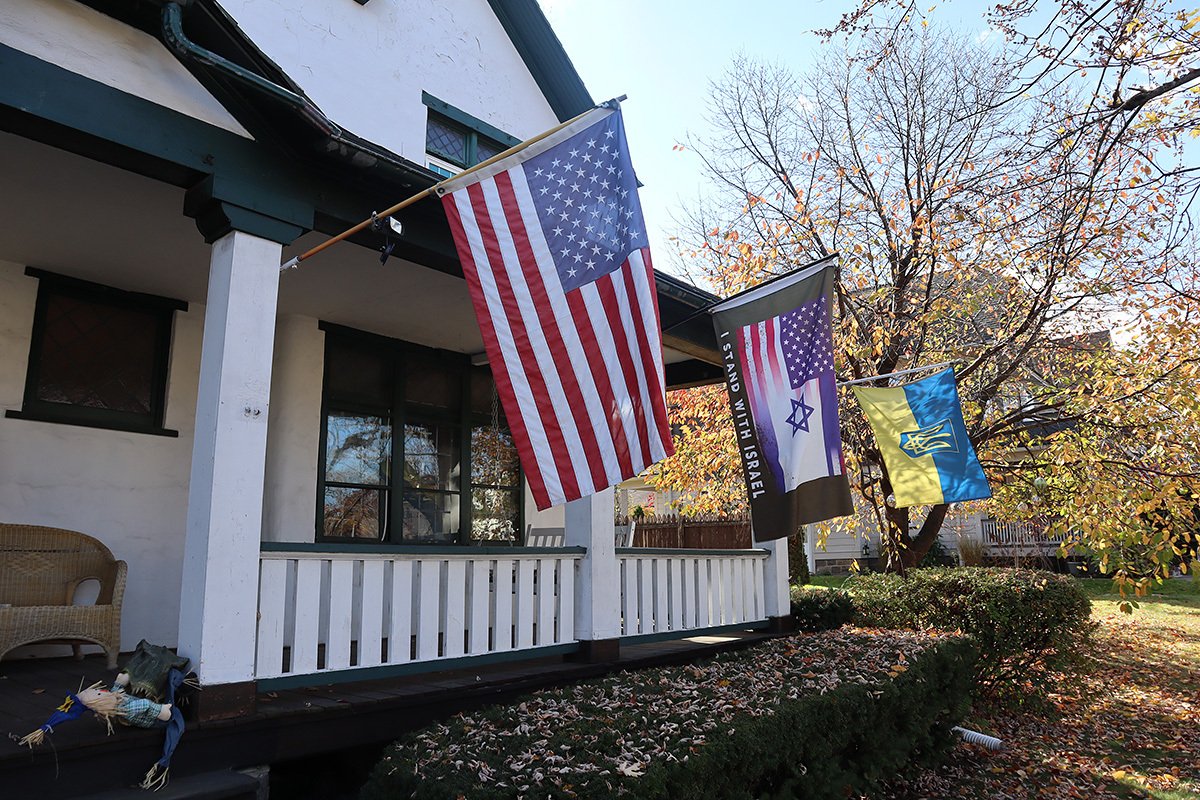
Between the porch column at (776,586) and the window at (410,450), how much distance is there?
272 centimetres

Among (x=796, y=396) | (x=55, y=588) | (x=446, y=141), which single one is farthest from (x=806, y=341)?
(x=55, y=588)

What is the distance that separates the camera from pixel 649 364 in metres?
4.54

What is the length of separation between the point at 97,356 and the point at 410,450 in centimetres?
270

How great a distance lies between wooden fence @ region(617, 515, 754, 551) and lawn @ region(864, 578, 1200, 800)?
1057 centimetres

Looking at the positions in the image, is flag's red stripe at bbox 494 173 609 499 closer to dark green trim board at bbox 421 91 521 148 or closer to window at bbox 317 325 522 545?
window at bbox 317 325 522 545

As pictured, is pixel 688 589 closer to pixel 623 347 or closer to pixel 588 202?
pixel 623 347

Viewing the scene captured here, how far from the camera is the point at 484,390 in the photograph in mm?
8625

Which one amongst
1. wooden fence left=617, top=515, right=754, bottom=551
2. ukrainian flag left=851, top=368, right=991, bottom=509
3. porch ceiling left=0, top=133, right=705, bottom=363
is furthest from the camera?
wooden fence left=617, top=515, right=754, bottom=551

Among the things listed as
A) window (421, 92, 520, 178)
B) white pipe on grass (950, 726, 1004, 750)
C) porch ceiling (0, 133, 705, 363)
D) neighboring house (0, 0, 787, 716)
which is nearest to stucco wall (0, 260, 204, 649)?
neighboring house (0, 0, 787, 716)

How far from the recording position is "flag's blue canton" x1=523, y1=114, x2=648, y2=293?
433cm

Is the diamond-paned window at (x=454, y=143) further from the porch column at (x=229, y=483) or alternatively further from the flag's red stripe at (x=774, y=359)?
the porch column at (x=229, y=483)

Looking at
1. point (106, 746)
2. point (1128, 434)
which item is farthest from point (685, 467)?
point (106, 746)

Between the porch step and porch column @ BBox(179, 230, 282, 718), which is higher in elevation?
porch column @ BBox(179, 230, 282, 718)

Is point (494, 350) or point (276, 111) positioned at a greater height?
point (276, 111)
